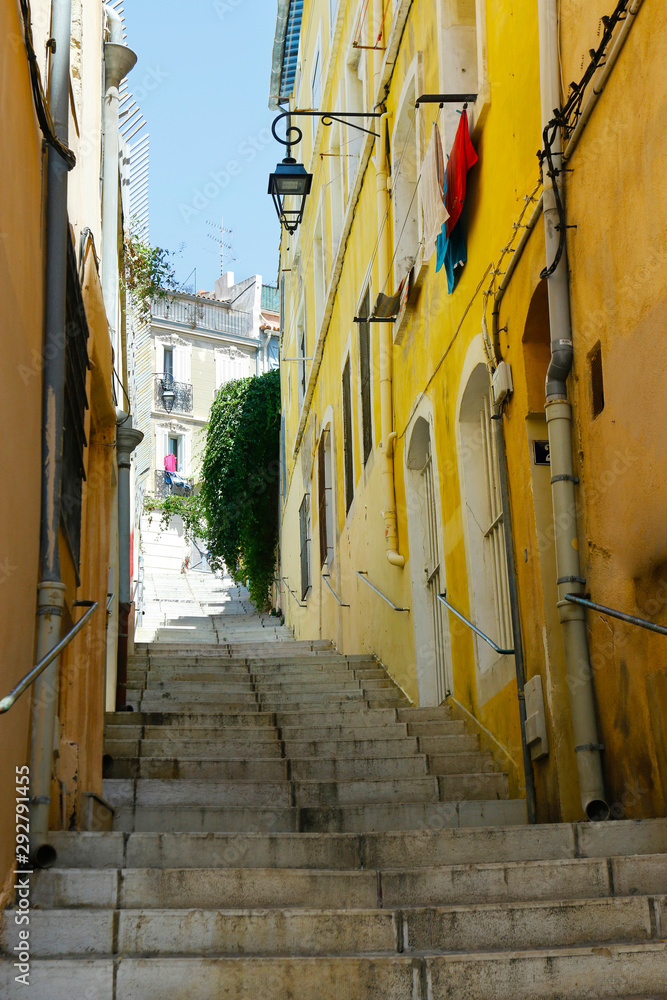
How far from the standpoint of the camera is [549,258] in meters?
6.00

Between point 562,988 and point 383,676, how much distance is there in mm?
7269

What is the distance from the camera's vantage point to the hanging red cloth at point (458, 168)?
778 cm

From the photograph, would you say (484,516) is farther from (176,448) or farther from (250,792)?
(176,448)

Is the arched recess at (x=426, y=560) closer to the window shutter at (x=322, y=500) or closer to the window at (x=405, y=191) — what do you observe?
the window at (x=405, y=191)

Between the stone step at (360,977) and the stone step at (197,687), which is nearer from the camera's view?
the stone step at (360,977)

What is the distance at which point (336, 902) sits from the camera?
4.26 metres

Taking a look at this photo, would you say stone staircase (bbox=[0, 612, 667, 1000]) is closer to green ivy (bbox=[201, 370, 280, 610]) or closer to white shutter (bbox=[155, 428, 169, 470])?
green ivy (bbox=[201, 370, 280, 610])

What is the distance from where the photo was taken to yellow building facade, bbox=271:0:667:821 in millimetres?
5141

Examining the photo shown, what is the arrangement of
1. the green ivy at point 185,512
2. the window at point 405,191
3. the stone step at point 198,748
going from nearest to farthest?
the stone step at point 198,748, the window at point 405,191, the green ivy at point 185,512

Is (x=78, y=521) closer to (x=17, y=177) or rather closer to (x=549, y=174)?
(x=17, y=177)

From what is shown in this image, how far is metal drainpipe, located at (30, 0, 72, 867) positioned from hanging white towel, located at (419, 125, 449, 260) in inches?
129

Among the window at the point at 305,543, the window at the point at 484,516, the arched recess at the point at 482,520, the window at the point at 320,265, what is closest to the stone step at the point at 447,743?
the arched recess at the point at 482,520

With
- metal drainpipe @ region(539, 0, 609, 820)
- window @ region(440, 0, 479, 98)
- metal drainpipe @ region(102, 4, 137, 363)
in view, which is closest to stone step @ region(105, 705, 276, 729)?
metal drainpipe @ region(539, 0, 609, 820)

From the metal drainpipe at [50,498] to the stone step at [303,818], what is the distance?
863mm
